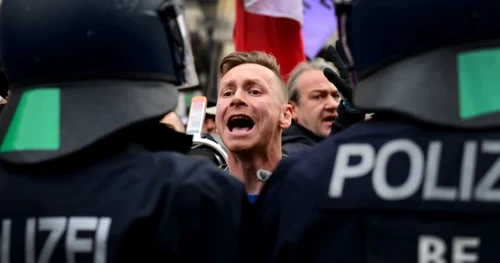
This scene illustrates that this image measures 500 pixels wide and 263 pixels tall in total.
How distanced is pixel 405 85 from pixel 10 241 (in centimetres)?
127

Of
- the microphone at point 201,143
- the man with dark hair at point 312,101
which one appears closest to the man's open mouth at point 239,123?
the microphone at point 201,143

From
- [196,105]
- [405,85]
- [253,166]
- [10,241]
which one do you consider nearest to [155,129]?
[10,241]

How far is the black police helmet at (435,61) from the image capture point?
2449 mm

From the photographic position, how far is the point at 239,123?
207 inches

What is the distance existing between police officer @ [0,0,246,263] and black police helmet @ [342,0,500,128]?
592 millimetres

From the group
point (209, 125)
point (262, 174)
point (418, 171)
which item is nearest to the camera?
point (418, 171)

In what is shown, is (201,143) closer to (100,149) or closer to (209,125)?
(209,125)

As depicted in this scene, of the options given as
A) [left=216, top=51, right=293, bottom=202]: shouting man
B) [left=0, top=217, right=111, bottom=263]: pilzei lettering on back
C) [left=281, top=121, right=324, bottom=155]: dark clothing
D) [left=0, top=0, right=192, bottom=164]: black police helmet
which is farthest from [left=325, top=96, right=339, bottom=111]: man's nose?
[left=0, top=217, right=111, bottom=263]: pilzei lettering on back

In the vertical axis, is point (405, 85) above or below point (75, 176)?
above

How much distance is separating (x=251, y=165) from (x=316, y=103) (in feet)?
6.30

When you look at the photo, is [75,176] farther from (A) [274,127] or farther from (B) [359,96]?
(A) [274,127]

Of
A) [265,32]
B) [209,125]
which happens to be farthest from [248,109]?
[209,125]

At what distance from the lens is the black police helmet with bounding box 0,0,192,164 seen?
274 centimetres

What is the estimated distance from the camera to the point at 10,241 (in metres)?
2.69
